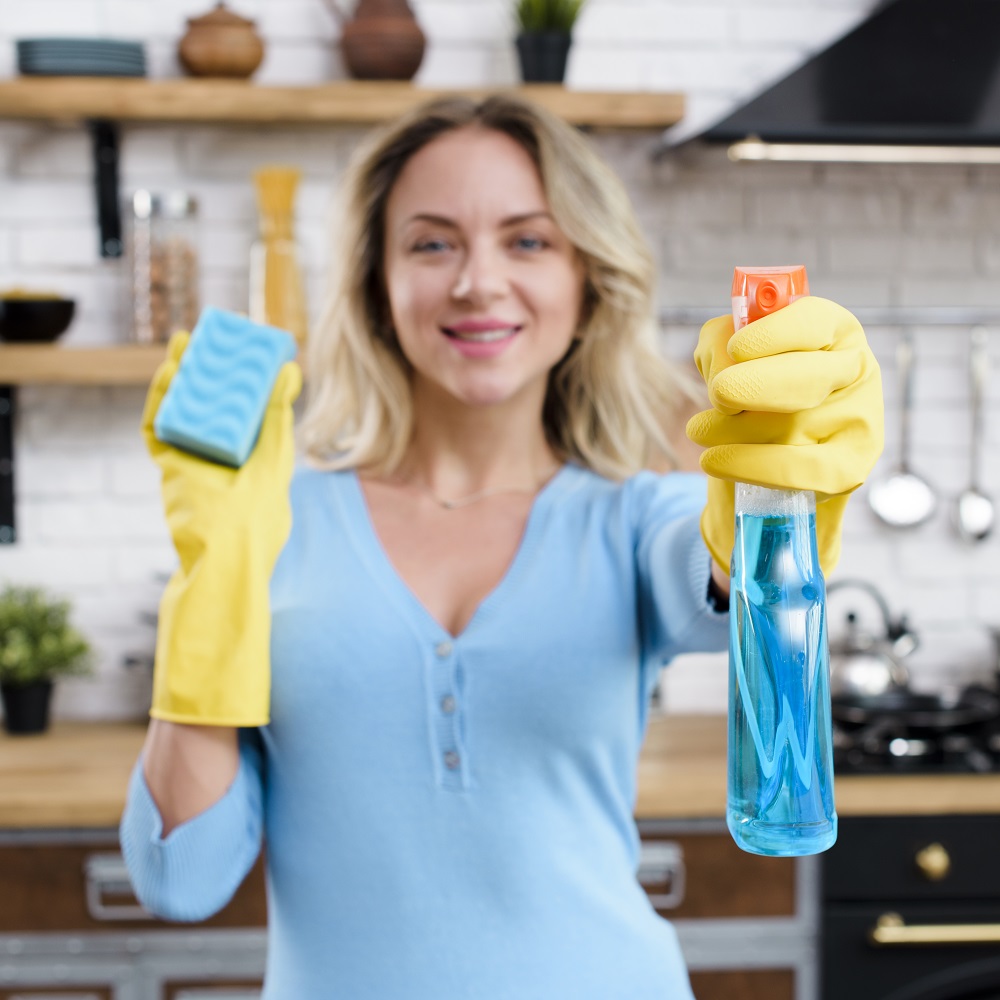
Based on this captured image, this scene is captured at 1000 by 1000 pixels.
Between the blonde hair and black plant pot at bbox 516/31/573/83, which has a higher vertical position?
black plant pot at bbox 516/31/573/83

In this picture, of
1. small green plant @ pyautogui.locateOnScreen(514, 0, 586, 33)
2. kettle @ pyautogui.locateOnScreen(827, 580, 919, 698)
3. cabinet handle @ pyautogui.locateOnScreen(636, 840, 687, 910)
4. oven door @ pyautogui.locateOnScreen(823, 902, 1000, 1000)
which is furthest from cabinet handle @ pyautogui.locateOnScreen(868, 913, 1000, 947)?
small green plant @ pyautogui.locateOnScreen(514, 0, 586, 33)

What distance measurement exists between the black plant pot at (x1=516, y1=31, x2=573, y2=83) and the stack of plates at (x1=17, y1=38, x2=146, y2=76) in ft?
2.26

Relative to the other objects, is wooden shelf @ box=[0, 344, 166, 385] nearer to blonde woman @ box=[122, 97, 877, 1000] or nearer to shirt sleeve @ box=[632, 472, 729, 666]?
blonde woman @ box=[122, 97, 877, 1000]

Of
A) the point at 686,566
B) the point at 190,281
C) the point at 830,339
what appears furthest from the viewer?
the point at 190,281

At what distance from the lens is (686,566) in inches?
42.3

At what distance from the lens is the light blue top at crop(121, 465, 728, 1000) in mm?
1147

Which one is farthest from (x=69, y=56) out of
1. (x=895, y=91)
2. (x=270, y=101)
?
(x=895, y=91)

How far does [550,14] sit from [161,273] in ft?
2.62

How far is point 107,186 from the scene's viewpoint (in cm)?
234

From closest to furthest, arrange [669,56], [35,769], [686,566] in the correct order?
1. [686,566]
2. [35,769]
3. [669,56]

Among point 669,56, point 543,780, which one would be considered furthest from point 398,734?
point 669,56

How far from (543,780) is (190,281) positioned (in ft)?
4.53

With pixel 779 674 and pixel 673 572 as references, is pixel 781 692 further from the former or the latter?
pixel 673 572

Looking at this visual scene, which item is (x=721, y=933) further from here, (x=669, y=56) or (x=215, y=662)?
(x=669, y=56)
